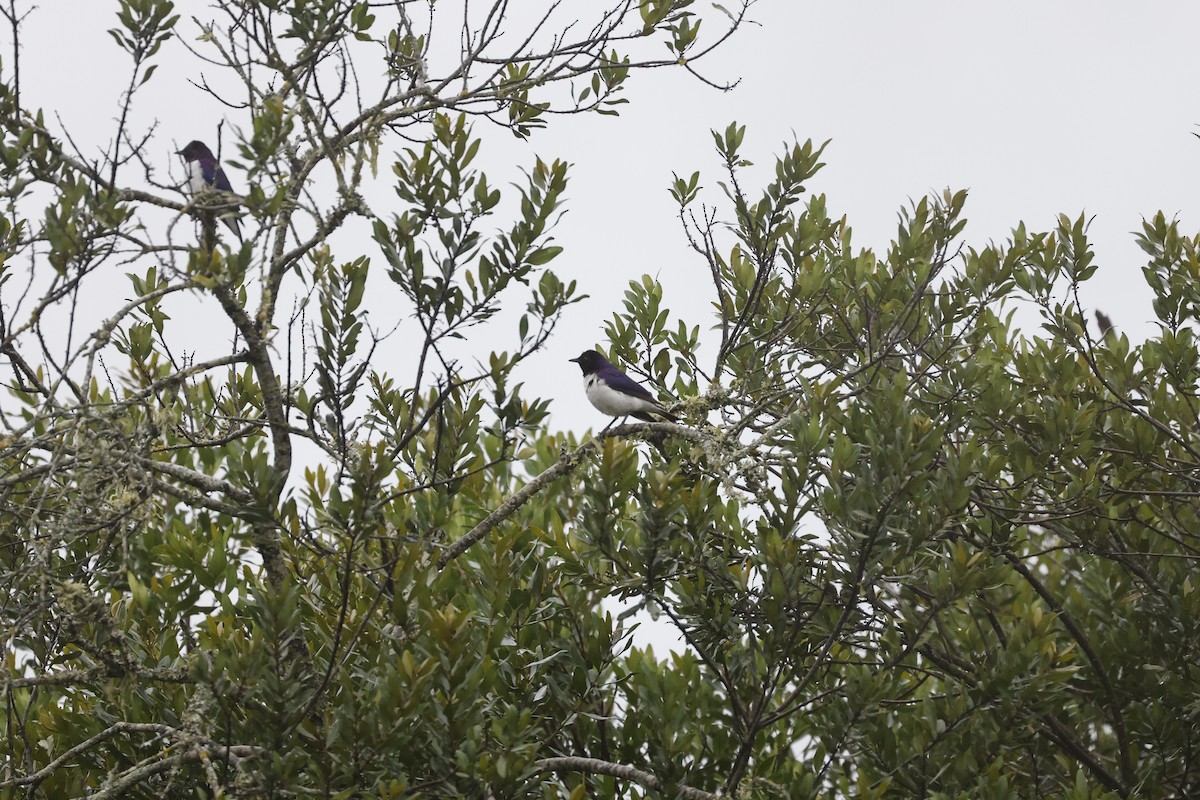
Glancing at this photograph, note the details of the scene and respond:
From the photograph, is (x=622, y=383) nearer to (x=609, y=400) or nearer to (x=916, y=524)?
(x=609, y=400)

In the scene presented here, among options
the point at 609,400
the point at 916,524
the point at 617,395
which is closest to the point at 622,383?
the point at 617,395

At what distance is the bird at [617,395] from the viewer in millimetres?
9227

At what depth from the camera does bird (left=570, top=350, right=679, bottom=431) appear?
9227mm

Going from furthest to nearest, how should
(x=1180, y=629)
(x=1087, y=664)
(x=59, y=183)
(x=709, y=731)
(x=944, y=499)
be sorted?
(x=1087, y=664)
(x=1180, y=629)
(x=709, y=731)
(x=944, y=499)
(x=59, y=183)

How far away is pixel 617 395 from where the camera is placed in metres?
9.79

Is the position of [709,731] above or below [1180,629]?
below

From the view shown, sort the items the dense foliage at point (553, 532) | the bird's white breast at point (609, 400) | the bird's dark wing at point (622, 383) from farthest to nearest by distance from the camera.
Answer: the bird's white breast at point (609, 400), the bird's dark wing at point (622, 383), the dense foliage at point (553, 532)

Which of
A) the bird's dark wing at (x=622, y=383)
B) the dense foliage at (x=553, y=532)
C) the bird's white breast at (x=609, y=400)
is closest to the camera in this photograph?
A: the dense foliage at (x=553, y=532)

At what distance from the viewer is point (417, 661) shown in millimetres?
5438

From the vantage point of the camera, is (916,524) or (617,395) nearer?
(916,524)

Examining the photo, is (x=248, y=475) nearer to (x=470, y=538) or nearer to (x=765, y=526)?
(x=470, y=538)

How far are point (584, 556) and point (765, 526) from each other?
1233 mm

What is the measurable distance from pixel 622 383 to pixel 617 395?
0.56 ft

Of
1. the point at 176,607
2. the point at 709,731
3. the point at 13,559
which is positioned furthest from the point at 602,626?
the point at 13,559
